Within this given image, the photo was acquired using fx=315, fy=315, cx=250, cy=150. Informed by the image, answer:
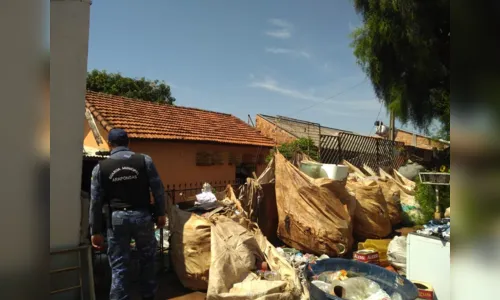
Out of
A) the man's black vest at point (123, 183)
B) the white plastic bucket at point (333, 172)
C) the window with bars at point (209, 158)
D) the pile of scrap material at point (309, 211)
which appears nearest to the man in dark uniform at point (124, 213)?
the man's black vest at point (123, 183)

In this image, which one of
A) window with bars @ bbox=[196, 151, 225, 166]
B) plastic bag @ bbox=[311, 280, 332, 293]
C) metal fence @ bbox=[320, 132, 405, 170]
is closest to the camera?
plastic bag @ bbox=[311, 280, 332, 293]

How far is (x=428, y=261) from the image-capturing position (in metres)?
3.44

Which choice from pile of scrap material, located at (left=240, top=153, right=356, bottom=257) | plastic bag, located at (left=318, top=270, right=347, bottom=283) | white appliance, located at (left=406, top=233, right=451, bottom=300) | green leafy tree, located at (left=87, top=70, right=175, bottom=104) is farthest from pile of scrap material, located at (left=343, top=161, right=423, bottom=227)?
green leafy tree, located at (left=87, top=70, right=175, bottom=104)

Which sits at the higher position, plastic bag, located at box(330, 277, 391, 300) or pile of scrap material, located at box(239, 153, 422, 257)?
pile of scrap material, located at box(239, 153, 422, 257)

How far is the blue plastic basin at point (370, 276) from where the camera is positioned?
2914 millimetres

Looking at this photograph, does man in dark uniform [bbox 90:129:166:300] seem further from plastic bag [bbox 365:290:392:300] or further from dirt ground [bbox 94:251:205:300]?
plastic bag [bbox 365:290:392:300]

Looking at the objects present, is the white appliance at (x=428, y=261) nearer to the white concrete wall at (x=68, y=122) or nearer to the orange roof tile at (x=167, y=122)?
the white concrete wall at (x=68, y=122)

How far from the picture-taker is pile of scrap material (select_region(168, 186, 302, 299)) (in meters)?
2.90

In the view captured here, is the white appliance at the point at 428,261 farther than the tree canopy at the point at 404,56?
No

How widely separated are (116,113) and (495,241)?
10163 mm

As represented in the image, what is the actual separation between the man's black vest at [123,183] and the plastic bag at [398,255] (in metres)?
3.33

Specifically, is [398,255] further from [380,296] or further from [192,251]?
[192,251]

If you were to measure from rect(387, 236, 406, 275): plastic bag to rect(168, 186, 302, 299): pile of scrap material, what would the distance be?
1.82 metres

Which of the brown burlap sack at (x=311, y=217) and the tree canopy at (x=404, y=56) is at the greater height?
the tree canopy at (x=404, y=56)
